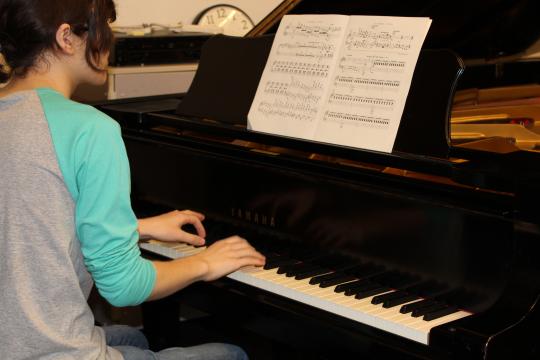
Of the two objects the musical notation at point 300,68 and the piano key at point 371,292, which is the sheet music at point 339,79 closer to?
the musical notation at point 300,68

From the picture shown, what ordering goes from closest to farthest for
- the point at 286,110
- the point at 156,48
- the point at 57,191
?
the point at 57,191 → the point at 286,110 → the point at 156,48

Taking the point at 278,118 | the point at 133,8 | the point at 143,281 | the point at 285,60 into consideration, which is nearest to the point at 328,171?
the point at 278,118

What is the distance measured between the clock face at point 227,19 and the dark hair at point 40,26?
9.82 ft

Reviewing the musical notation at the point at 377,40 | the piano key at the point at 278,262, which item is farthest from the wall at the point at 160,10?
the piano key at the point at 278,262

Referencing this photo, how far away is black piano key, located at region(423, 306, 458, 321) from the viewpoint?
185cm

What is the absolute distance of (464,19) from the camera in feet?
9.73

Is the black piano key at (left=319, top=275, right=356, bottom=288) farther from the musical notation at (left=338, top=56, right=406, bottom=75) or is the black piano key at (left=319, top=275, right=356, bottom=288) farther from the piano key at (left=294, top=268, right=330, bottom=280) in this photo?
the musical notation at (left=338, top=56, right=406, bottom=75)

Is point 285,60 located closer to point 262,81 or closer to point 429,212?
point 262,81

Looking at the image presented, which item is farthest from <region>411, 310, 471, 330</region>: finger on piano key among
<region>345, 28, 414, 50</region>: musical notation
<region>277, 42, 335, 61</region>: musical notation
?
<region>277, 42, 335, 61</region>: musical notation

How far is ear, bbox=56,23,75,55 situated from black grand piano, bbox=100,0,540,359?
73cm

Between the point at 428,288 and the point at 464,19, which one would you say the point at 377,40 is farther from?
the point at 464,19

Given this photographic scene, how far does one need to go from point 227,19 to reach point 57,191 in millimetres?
3385

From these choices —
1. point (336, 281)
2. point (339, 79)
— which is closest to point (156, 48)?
point (339, 79)

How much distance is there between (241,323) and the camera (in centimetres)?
226
